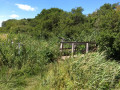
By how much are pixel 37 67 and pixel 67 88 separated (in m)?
2.16

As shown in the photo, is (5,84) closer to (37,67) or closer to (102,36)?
(37,67)

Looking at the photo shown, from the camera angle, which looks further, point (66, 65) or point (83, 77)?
point (66, 65)

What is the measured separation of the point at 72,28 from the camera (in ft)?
41.7

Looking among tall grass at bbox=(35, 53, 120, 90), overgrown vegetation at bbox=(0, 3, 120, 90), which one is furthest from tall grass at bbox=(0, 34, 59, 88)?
tall grass at bbox=(35, 53, 120, 90)

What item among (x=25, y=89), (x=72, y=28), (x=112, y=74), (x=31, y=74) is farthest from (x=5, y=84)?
(x=72, y=28)

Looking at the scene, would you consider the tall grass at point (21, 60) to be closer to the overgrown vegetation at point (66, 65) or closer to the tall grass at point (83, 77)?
the overgrown vegetation at point (66, 65)

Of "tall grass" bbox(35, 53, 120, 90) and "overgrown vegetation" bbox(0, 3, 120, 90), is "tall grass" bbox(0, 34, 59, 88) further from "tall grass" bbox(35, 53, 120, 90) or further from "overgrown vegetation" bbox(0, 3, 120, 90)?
"tall grass" bbox(35, 53, 120, 90)

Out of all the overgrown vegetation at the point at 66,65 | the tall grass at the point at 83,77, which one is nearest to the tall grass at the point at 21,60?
the overgrown vegetation at the point at 66,65

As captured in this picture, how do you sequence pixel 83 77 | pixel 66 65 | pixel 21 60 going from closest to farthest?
pixel 83 77 < pixel 66 65 < pixel 21 60

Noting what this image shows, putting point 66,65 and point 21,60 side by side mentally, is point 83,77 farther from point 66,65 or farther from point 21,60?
point 21,60

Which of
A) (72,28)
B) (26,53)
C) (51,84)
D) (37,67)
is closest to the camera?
(51,84)

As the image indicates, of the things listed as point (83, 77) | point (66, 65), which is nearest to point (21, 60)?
point (66, 65)

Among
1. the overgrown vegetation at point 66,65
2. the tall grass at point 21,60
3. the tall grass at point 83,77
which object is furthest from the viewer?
the tall grass at point 21,60

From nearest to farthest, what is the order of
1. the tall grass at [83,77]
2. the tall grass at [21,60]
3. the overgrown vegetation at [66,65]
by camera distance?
the tall grass at [83,77] < the overgrown vegetation at [66,65] < the tall grass at [21,60]
